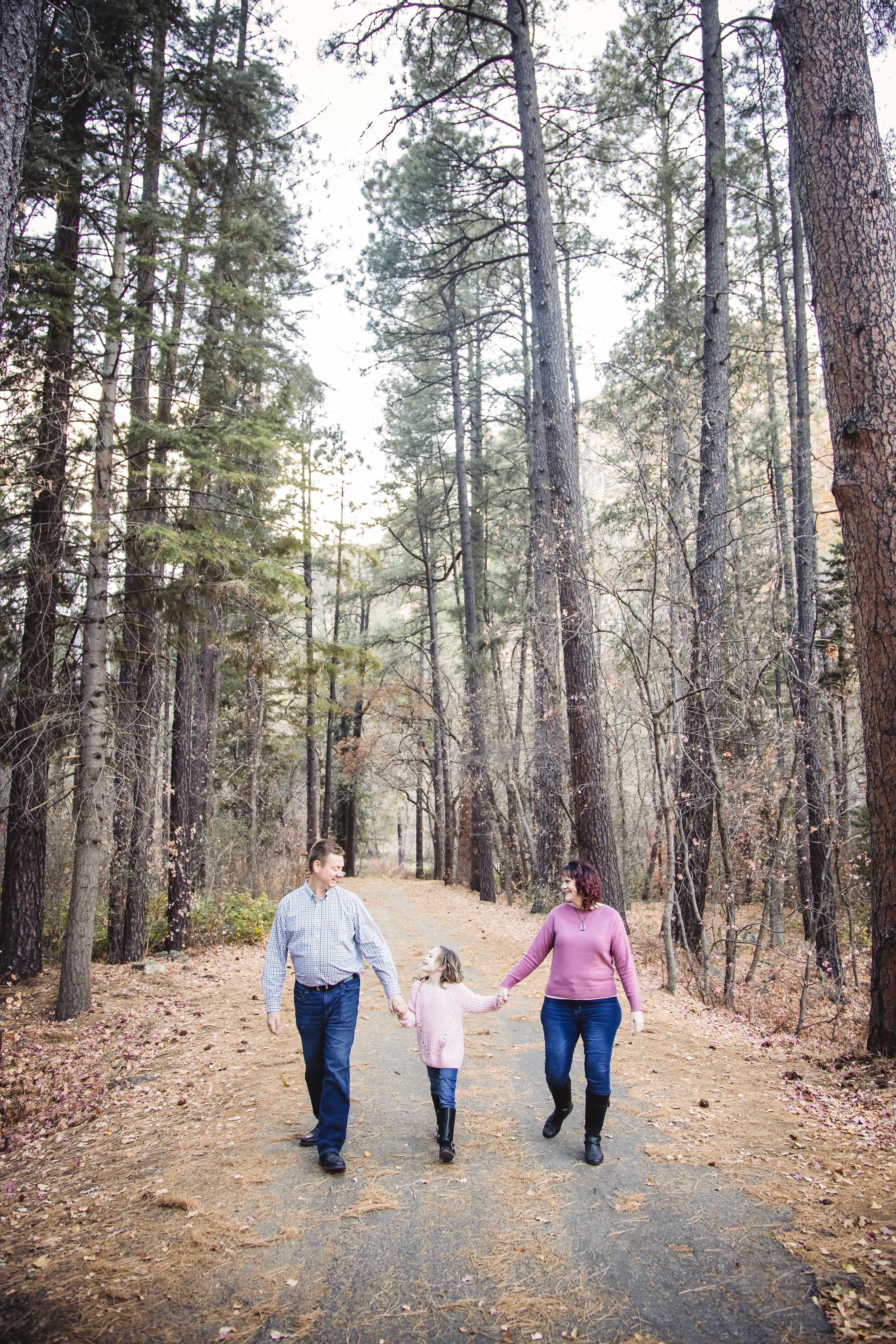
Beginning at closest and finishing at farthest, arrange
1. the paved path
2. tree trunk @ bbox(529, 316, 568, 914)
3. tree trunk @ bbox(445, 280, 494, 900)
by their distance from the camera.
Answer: the paved path, tree trunk @ bbox(529, 316, 568, 914), tree trunk @ bbox(445, 280, 494, 900)

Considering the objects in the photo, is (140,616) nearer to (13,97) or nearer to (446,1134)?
(13,97)

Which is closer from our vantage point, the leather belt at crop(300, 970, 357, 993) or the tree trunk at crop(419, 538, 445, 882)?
the leather belt at crop(300, 970, 357, 993)

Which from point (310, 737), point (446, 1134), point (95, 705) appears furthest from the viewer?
point (310, 737)

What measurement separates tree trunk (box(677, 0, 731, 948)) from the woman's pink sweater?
4714mm

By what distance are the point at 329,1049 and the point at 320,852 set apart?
108 cm

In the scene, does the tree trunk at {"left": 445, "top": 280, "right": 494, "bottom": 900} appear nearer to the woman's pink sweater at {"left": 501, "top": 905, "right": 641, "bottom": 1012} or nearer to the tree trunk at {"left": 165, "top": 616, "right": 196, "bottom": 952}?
the tree trunk at {"left": 165, "top": 616, "right": 196, "bottom": 952}

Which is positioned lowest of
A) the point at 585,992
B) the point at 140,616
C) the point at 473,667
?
the point at 585,992

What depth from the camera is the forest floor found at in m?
2.76

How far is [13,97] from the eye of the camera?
4.52 meters

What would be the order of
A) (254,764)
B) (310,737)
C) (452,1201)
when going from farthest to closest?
(310,737) < (254,764) < (452,1201)

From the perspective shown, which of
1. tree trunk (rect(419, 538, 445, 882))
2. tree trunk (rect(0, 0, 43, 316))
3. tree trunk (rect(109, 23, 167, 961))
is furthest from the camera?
tree trunk (rect(419, 538, 445, 882))

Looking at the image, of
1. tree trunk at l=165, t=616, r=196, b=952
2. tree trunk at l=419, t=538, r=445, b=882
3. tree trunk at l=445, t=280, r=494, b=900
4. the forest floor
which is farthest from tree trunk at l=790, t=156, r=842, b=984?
tree trunk at l=419, t=538, r=445, b=882

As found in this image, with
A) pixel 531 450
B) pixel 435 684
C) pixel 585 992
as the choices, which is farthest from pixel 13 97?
pixel 435 684

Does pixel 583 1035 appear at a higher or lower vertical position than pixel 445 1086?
higher
